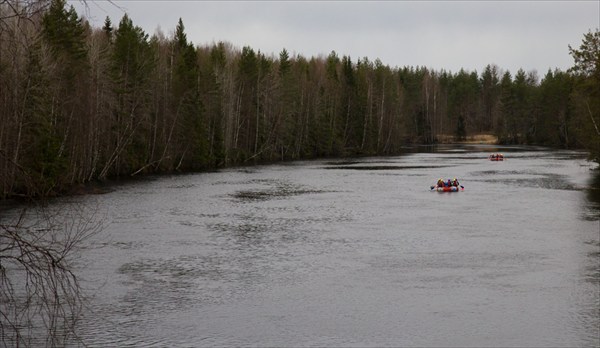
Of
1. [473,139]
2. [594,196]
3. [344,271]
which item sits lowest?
[344,271]

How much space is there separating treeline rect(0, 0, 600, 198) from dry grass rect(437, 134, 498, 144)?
796 centimetres

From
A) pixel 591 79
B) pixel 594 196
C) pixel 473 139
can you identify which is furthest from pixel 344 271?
pixel 473 139

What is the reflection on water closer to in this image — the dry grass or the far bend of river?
the far bend of river

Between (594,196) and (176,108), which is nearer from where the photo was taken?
(594,196)

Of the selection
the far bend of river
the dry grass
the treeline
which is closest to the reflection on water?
the far bend of river

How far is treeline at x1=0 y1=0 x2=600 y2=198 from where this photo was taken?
2583cm

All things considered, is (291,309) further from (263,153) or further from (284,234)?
(263,153)

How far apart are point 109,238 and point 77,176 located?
23.9 meters

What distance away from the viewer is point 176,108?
6706 cm

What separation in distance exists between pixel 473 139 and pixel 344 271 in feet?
474

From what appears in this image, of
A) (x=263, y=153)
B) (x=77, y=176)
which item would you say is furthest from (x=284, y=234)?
(x=263, y=153)

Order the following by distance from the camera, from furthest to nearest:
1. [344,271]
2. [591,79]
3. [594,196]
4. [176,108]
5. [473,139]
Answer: [473,139] → [176,108] → [591,79] → [594,196] → [344,271]

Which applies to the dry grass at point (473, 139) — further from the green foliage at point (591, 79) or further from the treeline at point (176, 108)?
the green foliage at point (591, 79)

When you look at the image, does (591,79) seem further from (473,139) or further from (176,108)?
(473,139)
